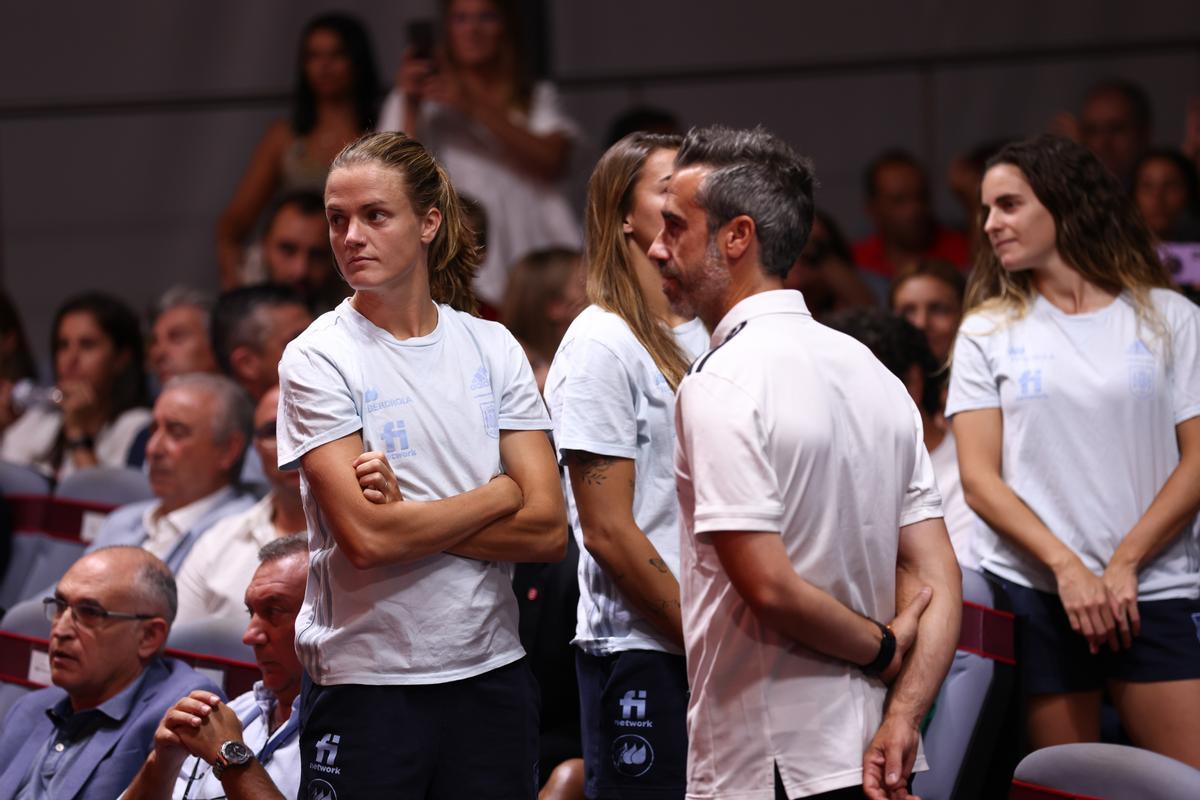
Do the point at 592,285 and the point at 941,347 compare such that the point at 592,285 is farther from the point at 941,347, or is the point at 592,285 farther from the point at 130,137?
the point at 130,137

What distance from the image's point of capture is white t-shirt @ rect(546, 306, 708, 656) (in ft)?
8.20

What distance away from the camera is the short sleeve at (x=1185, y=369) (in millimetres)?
3074

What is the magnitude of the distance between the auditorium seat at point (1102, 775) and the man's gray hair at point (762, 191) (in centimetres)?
106

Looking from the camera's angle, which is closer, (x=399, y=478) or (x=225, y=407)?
(x=399, y=478)

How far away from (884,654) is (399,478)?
76cm

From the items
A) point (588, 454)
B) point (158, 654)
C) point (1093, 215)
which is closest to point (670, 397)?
point (588, 454)

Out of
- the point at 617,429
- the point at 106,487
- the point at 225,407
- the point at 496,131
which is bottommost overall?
the point at 106,487

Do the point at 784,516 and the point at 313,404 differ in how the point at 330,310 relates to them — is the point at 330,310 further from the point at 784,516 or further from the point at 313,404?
the point at 784,516

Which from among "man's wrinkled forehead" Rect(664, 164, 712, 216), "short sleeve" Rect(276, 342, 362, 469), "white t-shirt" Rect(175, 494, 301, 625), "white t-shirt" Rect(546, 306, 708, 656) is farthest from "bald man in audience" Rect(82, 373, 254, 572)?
"man's wrinkled forehead" Rect(664, 164, 712, 216)

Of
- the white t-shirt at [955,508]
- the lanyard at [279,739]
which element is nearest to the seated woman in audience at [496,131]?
the white t-shirt at [955,508]

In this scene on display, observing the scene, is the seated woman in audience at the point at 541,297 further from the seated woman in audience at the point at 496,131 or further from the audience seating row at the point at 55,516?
the audience seating row at the point at 55,516

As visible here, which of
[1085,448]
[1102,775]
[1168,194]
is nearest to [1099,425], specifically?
[1085,448]

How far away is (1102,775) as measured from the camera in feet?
8.16

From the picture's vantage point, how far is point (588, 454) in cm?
249
